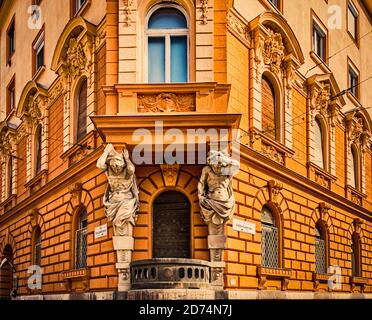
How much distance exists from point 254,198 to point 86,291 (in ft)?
17.2

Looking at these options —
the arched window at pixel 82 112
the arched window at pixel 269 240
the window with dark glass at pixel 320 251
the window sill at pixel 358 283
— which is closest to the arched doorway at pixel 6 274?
the arched window at pixel 82 112

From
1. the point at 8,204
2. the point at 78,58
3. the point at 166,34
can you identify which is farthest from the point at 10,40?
the point at 166,34

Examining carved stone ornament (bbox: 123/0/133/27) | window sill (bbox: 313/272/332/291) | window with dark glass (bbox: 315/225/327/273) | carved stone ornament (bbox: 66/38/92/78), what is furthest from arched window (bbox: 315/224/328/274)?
carved stone ornament (bbox: 123/0/133/27)

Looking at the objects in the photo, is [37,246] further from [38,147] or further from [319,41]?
[319,41]

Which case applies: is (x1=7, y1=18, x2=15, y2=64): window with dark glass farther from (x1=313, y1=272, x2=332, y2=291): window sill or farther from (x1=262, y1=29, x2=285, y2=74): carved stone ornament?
(x1=313, y1=272, x2=332, y2=291): window sill

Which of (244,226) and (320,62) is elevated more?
(320,62)

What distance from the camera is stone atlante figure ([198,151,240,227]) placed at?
16.4 m

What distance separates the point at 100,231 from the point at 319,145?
10.1 m

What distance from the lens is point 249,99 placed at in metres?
19.2

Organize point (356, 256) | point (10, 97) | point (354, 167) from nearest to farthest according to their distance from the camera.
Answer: point (356, 256) → point (354, 167) → point (10, 97)

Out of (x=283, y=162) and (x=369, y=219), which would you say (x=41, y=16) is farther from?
(x=369, y=219)

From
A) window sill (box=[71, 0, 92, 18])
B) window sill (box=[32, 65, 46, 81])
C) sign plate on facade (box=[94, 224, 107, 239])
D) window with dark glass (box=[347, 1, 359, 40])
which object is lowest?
sign plate on facade (box=[94, 224, 107, 239])

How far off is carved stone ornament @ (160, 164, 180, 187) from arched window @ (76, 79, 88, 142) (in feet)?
14.7

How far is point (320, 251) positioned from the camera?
2327 centimetres
